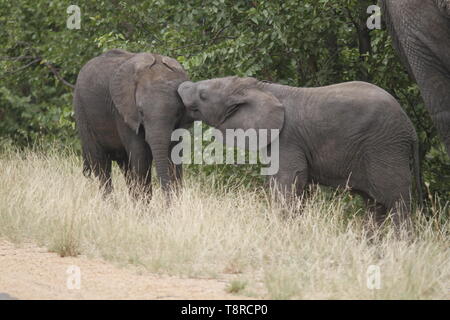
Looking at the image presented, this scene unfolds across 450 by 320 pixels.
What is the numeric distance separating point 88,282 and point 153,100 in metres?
3.02

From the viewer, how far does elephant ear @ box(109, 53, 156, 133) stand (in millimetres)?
9773

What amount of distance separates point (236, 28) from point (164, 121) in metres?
2.92

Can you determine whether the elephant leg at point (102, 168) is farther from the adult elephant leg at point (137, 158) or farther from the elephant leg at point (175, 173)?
the elephant leg at point (175, 173)

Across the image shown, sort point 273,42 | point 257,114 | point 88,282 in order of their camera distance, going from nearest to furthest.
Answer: point 88,282
point 257,114
point 273,42

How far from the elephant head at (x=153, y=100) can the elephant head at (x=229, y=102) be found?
0.89 ft

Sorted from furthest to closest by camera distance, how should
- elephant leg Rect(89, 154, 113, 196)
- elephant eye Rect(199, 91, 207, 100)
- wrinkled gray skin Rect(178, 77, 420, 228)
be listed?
elephant leg Rect(89, 154, 113, 196)
elephant eye Rect(199, 91, 207, 100)
wrinkled gray skin Rect(178, 77, 420, 228)

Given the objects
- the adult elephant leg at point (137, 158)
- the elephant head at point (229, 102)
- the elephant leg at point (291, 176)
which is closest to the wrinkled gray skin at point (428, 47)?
the elephant leg at point (291, 176)

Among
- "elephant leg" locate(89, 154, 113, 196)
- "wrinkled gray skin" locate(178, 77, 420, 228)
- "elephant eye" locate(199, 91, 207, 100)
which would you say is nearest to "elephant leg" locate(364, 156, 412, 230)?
"wrinkled gray skin" locate(178, 77, 420, 228)

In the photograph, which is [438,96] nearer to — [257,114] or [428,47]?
[428,47]

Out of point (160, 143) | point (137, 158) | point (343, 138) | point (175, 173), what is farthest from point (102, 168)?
point (343, 138)

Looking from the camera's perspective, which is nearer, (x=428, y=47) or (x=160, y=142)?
(x=428, y=47)

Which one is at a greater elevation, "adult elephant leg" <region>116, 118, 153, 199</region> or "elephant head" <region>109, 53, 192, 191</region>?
"elephant head" <region>109, 53, 192, 191</region>

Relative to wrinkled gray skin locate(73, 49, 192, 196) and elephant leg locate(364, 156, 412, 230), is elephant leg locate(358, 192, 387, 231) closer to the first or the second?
elephant leg locate(364, 156, 412, 230)

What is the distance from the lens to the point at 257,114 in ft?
29.1
